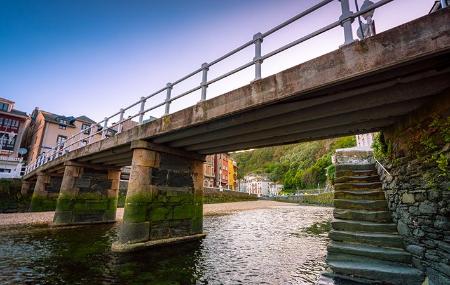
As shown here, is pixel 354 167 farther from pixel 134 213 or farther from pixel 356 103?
pixel 134 213

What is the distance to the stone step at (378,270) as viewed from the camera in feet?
14.9

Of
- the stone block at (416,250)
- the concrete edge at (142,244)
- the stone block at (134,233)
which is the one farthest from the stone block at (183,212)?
the stone block at (416,250)

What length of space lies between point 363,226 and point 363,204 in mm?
852

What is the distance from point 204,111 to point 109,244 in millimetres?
6894

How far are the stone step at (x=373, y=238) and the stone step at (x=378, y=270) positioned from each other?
1.70ft

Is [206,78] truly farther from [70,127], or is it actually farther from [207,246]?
[70,127]

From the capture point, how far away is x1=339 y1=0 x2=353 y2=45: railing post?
4.45m

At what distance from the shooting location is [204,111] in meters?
7.37

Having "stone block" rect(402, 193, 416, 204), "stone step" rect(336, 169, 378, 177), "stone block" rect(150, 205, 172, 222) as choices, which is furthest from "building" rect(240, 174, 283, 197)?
"stone block" rect(402, 193, 416, 204)

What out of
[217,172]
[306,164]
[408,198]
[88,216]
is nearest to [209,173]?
[217,172]

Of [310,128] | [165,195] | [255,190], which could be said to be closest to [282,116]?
[310,128]

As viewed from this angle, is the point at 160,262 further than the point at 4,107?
No

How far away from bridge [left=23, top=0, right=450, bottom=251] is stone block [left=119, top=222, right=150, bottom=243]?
0.12 feet

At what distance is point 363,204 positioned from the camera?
6777mm
